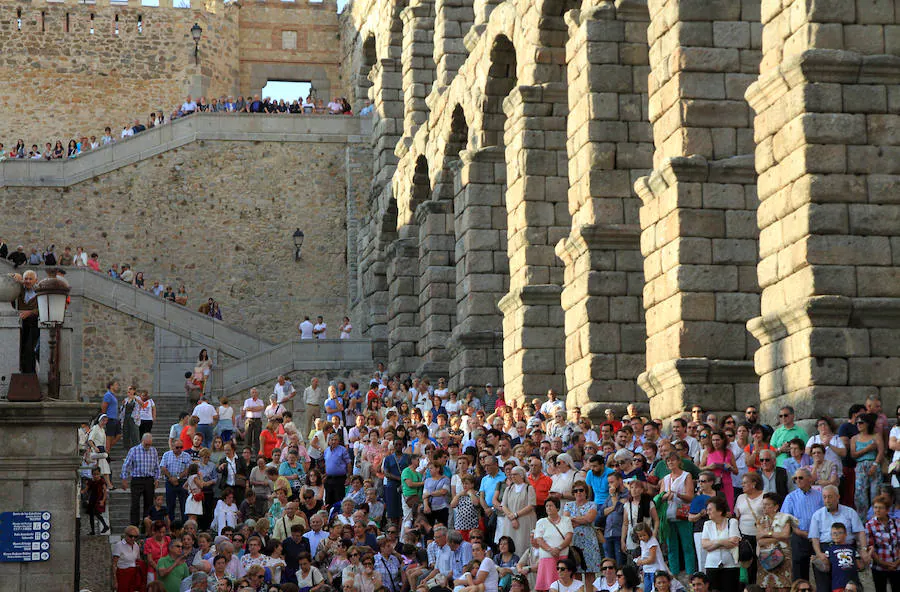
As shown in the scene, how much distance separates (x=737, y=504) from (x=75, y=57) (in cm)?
3489

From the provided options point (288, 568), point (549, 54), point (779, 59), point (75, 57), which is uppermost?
point (75, 57)

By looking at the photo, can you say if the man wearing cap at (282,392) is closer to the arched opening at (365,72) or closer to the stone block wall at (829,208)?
the stone block wall at (829,208)

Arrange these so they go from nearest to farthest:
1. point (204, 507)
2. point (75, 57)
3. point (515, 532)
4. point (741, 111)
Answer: point (515, 532) < point (741, 111) < point (204, 507) < point (75, 57)

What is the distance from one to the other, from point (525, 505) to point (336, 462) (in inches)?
180

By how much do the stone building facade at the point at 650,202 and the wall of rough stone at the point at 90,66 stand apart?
483 inches

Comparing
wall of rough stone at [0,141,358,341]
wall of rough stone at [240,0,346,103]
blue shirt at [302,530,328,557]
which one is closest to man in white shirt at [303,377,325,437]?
blue shirt at [302,530,328,557]

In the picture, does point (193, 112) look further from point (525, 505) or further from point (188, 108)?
point (525, 505)

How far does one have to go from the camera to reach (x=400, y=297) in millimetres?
31984

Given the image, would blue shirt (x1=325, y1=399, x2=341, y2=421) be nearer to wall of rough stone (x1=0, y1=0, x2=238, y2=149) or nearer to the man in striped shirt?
the man in striped shirt

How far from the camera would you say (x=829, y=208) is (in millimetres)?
14859

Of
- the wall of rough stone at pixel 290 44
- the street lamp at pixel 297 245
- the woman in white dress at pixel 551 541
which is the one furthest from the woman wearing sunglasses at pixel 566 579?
the wall of rough stone at pixel 290 44

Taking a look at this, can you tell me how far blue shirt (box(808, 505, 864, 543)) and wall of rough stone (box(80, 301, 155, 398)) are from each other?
22.7m

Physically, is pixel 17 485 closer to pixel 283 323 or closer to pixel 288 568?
pixel 288 568

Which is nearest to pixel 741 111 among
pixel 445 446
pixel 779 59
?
pixel 779 59
